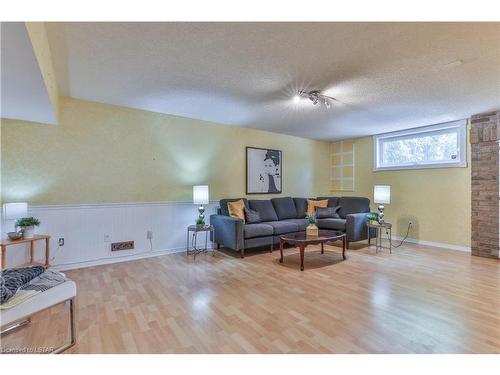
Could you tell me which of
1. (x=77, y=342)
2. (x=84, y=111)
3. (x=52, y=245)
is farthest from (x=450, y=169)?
(x=52, y=245)

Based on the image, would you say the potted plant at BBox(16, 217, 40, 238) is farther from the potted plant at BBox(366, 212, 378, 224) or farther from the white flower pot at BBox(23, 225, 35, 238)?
the potted plant at BBox(366, 212, 378, 224)

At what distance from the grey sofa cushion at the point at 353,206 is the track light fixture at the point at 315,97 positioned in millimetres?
2370

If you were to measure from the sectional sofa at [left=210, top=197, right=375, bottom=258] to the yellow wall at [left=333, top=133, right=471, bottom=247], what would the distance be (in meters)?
0.82

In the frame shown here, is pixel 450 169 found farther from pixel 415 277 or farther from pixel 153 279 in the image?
pixel 153 279

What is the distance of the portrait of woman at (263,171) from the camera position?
5.05 metres

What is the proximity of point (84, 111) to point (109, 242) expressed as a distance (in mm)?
1869

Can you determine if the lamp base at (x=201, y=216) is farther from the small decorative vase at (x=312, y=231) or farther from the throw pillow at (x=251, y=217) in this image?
the small decorative vase at (x=312, y=231)

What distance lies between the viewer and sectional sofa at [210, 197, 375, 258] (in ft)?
12.8

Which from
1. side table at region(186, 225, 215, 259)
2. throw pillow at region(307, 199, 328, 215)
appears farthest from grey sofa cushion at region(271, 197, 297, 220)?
side table at region(186, 225, 215, 259)

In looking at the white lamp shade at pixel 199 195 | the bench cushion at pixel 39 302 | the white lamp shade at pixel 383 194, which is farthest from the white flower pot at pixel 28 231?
the white lamp shade at pixel 383 194

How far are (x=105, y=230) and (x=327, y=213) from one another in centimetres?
393

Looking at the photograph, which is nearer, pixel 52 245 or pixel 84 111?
pixel 52 245

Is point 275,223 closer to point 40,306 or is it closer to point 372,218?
point 372,218

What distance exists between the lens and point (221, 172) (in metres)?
4.69
